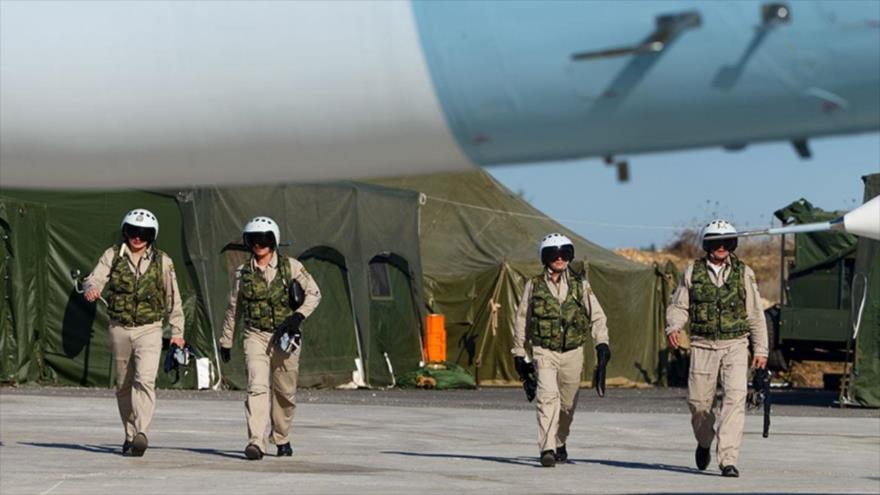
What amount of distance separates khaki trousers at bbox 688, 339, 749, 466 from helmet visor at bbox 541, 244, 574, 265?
1352mm

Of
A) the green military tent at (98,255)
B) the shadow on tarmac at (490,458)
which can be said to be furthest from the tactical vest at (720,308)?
the green military tent at (98,255)

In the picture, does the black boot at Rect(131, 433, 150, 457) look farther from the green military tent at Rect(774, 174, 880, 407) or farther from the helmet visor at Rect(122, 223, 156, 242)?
the green military tent at Rect(774, 174, 880, 407)

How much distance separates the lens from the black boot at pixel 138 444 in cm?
1530

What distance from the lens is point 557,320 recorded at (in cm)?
1534

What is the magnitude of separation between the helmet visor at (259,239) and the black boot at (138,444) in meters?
1.74

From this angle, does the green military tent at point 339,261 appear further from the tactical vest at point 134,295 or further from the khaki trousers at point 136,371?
the khaki trousers at point 136,371

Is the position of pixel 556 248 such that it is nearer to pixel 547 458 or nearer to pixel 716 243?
pixel 716 243

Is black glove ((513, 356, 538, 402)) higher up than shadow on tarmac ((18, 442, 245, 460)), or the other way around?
black glove ((513, 356, 538, 402))

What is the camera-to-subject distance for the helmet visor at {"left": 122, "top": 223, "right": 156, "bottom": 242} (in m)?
15.7

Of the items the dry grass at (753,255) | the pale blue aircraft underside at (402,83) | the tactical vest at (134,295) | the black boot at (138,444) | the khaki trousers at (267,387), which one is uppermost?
the dry grass at (753,255)

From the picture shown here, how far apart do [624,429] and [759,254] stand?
45492 millimetres

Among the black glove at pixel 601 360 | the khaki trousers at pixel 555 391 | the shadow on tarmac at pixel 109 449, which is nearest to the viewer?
the khaki trousers at pixel 555 391

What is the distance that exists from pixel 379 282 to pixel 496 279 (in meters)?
2.71

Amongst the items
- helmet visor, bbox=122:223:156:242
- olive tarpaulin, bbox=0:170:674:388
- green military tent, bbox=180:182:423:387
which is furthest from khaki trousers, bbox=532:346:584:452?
green military tent, bbox=180:182:423:387
